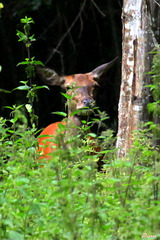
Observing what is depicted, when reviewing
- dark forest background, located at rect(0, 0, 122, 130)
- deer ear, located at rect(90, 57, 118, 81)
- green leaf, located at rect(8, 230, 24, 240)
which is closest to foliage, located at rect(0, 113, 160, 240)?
green leaf, located at rect(8, 230, 24, 240)

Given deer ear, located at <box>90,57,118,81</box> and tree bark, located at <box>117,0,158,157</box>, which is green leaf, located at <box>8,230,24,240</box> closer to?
tree bark, located at <box>117,0,158,157</box>

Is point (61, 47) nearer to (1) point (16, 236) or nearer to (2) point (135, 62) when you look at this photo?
(2) point (135, 62)

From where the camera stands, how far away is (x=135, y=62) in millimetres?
5652

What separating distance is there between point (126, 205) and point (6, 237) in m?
0.83

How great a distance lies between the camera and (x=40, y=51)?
10.5m

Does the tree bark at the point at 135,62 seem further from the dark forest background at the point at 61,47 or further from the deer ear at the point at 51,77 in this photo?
the dark forest background at the point at 61,47

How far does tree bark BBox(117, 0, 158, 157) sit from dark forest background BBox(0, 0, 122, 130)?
388 cm

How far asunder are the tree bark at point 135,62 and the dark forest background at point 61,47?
388 cm

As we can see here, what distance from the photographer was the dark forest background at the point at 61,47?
32.7 ft

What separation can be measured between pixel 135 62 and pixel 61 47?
4.91 m

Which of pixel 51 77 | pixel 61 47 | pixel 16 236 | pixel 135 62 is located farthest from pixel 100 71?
pixel 16 236

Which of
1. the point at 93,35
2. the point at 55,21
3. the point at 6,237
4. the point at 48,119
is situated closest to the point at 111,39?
the point at 93,35

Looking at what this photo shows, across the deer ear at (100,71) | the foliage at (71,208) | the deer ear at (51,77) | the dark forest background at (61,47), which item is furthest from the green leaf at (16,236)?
the dark forest background at (61,47)

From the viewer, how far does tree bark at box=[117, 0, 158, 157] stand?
5.60 m
